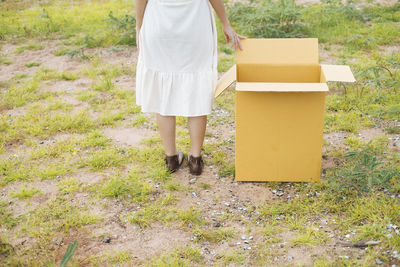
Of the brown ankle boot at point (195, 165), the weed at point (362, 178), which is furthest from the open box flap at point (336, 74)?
the brown ankle boot at point (195, 165)

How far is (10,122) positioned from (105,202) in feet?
5.01

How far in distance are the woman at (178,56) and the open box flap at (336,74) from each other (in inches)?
21.7

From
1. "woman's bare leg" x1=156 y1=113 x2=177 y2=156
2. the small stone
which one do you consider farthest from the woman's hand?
the small stone

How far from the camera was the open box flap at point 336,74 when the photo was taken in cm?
253

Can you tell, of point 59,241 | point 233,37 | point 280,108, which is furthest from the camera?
point 233,37

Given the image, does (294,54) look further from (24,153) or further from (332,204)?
(24,153)

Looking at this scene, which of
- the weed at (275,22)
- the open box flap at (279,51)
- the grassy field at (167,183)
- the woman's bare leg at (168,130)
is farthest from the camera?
the weed at (275,22)

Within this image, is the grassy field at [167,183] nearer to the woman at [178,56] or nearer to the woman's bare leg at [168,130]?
the woman's bare leg at [168,130]

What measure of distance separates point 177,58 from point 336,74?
3.02 ft

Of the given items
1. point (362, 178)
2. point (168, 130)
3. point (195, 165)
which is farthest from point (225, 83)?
point (362, 178)

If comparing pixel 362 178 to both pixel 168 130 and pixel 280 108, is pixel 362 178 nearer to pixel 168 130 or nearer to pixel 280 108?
pixel 280 108

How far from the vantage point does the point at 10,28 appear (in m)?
6.04

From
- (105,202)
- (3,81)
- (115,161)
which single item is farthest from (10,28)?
(105,202)

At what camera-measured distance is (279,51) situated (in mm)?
2787
